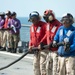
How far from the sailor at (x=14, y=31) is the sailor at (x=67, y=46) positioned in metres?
5.88

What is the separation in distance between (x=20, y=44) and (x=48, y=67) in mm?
6376

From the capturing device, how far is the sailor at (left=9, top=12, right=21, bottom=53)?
13.3 meters

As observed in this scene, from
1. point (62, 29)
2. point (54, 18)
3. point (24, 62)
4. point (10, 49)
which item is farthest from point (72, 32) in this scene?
point (10, 49)

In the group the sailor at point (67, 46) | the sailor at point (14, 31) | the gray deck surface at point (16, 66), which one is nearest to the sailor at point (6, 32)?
the sailor at point (14, 31)

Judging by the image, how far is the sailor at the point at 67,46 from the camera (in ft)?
24.1

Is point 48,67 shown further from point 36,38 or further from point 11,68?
point 11,68

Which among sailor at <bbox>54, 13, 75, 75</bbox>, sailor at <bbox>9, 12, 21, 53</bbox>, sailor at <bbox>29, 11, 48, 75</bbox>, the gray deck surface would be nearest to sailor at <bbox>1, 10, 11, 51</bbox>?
sailor at <bbox>9, 12, 21, 53</bbox>

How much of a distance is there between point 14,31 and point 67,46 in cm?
634

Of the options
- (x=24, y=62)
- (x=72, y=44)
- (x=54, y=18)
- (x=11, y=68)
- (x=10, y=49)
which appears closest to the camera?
(x=72, y=44)

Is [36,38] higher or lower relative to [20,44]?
higher

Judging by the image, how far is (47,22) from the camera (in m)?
8.09

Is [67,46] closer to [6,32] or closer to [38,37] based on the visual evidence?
[38,37]

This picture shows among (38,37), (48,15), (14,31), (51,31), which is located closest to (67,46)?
(51,31)

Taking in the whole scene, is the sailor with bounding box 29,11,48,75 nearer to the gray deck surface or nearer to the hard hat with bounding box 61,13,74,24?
the hard hat with bounding box 61,13,74,24
